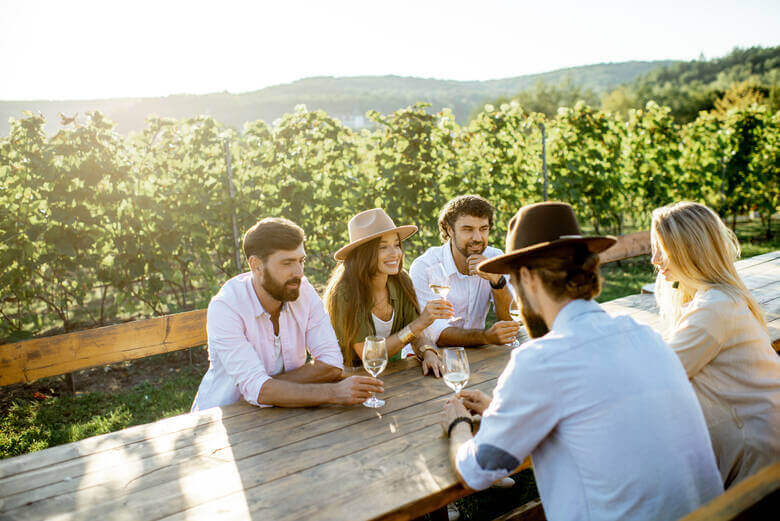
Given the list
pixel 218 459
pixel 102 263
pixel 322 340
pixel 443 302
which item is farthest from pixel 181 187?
pixel 218 459

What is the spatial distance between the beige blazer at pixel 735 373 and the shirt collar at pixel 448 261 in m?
1.78

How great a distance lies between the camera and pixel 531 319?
5.24ft

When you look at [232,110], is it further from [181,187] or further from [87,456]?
[87,456]

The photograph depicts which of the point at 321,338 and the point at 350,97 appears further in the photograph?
the point at 350,97

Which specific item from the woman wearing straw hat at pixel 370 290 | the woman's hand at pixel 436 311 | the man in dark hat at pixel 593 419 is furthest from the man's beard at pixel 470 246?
Answer: the man in dark hat at pixel 593 419

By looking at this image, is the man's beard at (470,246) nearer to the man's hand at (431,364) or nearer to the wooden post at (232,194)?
the man's hand at (431,364)

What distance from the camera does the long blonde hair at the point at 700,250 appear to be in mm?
2070

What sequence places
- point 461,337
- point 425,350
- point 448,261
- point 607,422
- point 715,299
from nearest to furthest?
point 607,422 → point 715,299 → point 425,350 → point 461,337 → point 448,261

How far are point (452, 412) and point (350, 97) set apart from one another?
5818 centimetres

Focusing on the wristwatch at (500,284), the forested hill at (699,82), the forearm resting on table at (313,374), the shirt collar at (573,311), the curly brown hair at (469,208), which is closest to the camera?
the shirt collar at (573,311)

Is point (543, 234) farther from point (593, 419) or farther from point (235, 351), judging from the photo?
point (235, 351)

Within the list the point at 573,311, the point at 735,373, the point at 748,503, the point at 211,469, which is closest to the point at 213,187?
the point at 211,469

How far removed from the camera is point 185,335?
11.8ft

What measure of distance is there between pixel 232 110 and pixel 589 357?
5015 centimetres
